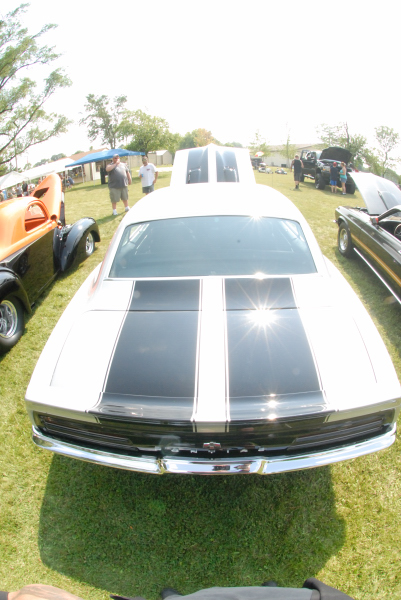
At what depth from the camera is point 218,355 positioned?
1.85 m

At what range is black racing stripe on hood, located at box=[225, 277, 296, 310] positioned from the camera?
219 cm

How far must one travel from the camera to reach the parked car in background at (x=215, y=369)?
163cm

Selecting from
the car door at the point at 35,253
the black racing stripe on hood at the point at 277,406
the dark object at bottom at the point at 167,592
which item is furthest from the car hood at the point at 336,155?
the dark object at bottom at the point at 167,592

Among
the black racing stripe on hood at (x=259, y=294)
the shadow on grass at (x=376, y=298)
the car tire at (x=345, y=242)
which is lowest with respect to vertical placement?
the shadow on grass at (x=376, y=298)

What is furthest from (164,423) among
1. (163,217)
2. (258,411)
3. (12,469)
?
(163,217)

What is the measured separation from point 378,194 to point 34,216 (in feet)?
15.7

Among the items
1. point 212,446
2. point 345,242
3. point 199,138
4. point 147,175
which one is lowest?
point 345,242

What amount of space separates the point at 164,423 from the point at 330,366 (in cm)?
89

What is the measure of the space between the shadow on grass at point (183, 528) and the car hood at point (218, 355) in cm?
86

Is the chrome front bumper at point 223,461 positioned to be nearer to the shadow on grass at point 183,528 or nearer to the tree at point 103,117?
the shadow on grass at point 183,528

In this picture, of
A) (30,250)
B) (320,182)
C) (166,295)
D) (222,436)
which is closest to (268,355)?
(222,436)

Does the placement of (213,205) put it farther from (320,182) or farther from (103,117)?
(103,117)

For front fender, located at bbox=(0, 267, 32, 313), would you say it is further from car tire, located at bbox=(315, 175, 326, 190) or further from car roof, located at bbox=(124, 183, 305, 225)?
car tire, located at bbox=(315, 175, 326, 190)

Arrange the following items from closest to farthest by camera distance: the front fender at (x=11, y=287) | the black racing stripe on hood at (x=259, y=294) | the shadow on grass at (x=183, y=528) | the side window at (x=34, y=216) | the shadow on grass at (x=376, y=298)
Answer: the shadow on grass at (x=183, y=528), the black racing stripe on hood at (x=259, y=294), the front fender at (x=11, y=287), the shadow on grass at (x=376, y=298), the side window at (x=34, y=216)
